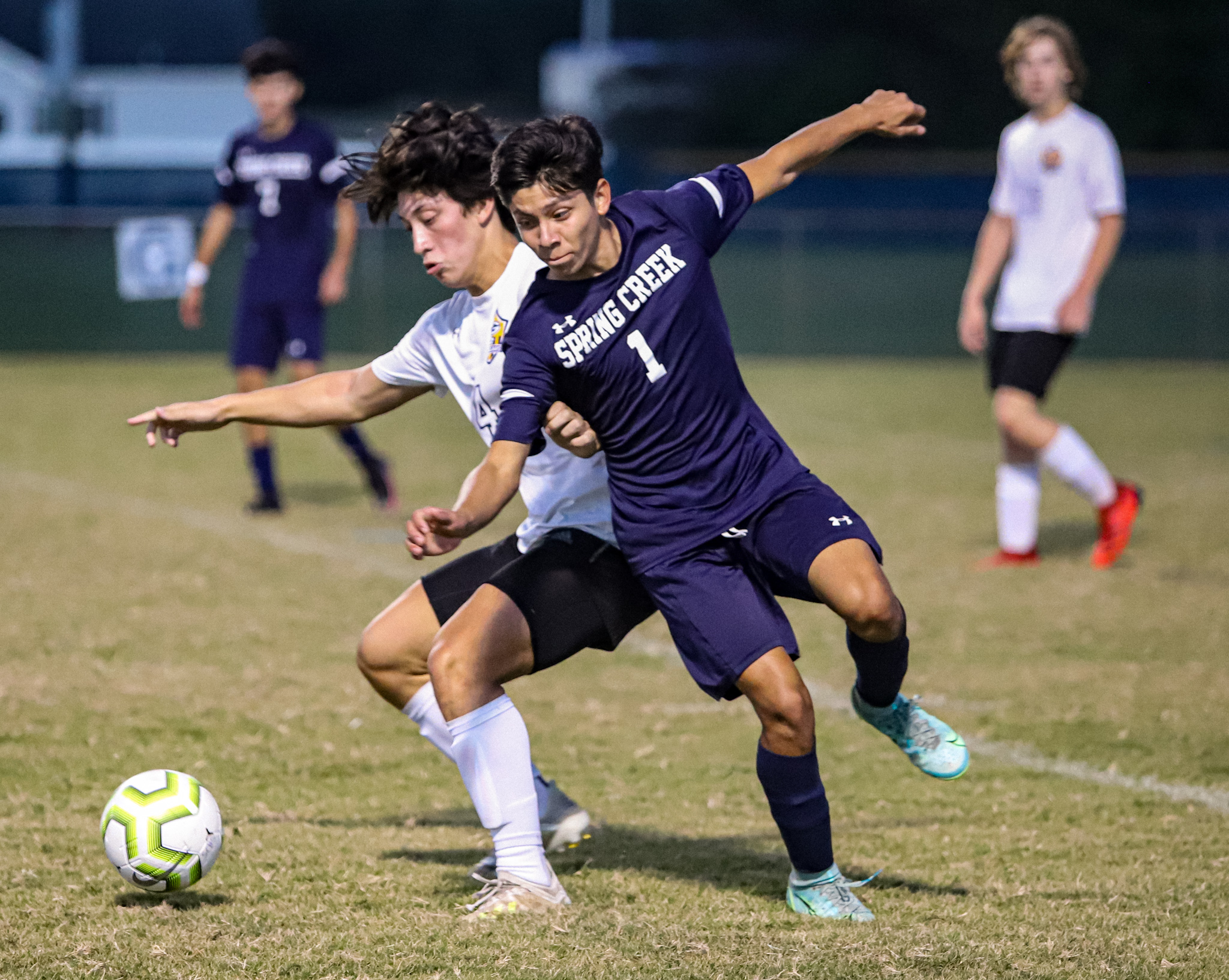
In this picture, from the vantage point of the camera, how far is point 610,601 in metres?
3.88

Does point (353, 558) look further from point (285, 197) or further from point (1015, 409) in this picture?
point (1015, 409)

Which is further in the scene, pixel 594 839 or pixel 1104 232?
pixel 1104 232

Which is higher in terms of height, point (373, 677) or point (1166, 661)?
point (373, 677)

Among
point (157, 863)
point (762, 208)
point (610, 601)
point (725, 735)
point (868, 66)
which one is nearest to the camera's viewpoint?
point (157, 863)

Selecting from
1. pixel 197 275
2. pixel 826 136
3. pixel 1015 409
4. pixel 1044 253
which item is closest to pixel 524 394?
pixel 826 136

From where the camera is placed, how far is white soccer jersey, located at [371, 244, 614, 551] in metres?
3.92

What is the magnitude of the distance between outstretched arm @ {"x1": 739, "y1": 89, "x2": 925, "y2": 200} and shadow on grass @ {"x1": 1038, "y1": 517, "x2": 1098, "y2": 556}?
14.8 ft

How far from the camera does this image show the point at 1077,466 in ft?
25.2

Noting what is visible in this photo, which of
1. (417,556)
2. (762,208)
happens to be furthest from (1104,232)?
(762,208)

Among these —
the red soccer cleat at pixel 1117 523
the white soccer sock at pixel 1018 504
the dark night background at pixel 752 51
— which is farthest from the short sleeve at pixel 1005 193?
the dark night background at pixel 752 51

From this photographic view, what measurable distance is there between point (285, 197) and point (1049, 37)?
173 inches

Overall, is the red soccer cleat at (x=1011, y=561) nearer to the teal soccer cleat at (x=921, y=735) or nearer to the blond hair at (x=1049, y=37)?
the blond hair at (x=1049, y=37)

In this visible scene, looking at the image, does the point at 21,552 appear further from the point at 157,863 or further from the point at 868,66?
the point at 868,66

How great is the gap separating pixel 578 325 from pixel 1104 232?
4.65 metres
